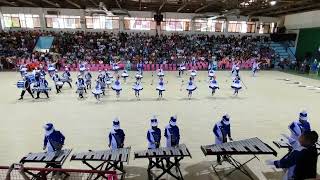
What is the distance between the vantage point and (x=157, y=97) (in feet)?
49.7

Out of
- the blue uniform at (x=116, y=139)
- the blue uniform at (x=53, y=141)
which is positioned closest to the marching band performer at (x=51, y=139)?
the blue uniform at (x=53, y=141)

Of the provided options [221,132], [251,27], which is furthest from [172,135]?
[251,27]

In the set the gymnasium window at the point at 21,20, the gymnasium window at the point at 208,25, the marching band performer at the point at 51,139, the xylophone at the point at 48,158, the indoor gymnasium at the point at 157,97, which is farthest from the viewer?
the gymnasium window at the point at 208,25

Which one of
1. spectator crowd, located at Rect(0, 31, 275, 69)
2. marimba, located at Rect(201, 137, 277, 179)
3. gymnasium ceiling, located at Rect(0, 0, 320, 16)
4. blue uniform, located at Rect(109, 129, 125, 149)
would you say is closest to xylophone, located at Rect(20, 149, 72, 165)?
blue uniform, located at Rect(109, 129, 125, 149)

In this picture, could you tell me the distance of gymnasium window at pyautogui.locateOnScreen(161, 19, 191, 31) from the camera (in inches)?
1369

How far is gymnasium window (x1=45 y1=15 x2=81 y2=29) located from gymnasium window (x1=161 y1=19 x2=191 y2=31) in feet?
36.0

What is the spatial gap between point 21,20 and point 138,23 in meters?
14.2

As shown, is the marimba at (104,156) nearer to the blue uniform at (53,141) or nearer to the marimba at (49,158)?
the marimba at (49,158)

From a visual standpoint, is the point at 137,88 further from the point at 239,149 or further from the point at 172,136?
the point at 239,149

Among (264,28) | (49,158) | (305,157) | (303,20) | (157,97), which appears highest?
(303,20)

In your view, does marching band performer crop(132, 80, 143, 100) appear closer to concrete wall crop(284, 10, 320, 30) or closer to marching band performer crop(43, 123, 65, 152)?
marching band performer crop(43, 123, 65, 152)

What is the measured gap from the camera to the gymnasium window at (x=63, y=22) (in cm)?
3219

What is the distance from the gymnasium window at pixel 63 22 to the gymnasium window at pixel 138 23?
602cm

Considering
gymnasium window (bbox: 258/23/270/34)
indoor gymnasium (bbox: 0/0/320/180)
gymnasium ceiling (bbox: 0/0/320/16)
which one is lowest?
indoor gymnasium (bbox: 0/0/320/180)
